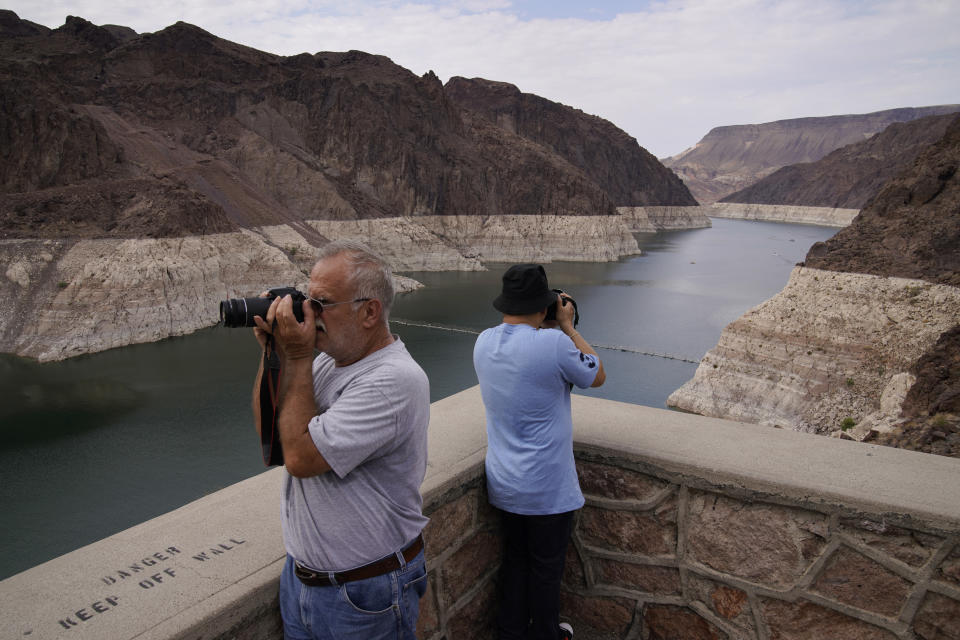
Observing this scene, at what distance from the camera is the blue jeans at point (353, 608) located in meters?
1.49

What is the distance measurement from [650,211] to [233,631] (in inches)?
4361

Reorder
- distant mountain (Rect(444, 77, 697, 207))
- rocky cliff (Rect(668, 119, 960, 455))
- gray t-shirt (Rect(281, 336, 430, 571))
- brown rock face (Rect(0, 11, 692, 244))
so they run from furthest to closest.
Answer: distant mountain (Rect(444, 77, 697, 207)) < brown rock face (Rect(0, 11, 692, 244)) < rocky cliff (Rect(668, 119, 960, 455)) < gray t-shirt (Rect(281, 336, 430, 571))

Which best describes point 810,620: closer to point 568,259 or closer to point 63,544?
point 63,544

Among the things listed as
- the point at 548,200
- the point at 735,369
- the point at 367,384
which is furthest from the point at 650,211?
the point at 367,384

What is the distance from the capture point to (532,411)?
2.15 metres

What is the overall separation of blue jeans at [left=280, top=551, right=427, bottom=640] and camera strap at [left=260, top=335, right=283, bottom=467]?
356mm

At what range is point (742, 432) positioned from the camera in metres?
2.64

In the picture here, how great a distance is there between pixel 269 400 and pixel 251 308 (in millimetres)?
248

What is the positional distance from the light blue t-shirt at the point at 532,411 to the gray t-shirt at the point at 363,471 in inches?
25.0

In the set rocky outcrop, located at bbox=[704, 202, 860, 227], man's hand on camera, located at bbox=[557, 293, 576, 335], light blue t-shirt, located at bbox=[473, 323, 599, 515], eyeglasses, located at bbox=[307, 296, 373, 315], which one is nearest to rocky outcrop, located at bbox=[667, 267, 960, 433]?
man's hand on camera, located at bbox=[557, 293, 576, 335]

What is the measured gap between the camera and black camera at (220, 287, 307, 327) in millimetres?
1535

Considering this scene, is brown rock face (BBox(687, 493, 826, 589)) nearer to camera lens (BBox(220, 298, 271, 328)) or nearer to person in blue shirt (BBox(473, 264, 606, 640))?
person in blue shirt (BBox(473, 264, 606, 640))

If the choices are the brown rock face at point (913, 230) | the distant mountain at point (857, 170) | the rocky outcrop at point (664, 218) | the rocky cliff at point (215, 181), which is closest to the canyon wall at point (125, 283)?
the rocky cliff at point (215, 181)

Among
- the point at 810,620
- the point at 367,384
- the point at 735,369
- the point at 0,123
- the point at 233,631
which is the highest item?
the point at 0,123
